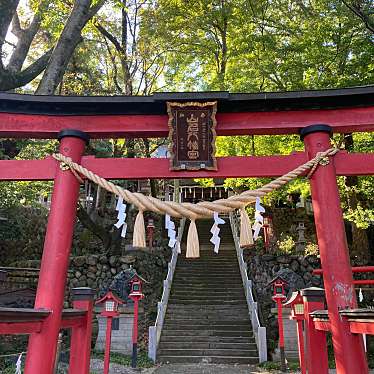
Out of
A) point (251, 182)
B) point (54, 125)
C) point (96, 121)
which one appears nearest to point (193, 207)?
point (96, 121)

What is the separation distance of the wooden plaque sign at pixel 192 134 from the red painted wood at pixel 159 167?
141 millimetres

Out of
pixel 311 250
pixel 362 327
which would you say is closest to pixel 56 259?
pixel 362 327

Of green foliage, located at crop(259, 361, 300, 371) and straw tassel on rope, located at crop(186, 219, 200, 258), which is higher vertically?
straw tassel on rope, located at crop(186, 219, 200, 258)

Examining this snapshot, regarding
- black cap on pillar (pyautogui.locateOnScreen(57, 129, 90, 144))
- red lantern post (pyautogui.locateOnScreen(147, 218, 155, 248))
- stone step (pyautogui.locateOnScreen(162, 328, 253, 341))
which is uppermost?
red lantern post (pyautogui.locateOnScreen(147, 218, 155, 248))

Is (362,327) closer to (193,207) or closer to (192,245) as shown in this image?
(192,245)

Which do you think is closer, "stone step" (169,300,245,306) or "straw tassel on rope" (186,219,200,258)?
"straw tassel on rope" (186,219,200,258)

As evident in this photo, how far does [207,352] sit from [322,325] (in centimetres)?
625

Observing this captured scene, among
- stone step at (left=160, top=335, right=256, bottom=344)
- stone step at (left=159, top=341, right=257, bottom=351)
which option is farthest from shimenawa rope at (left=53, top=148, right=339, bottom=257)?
stone step at (left=160, top=335, right=256, bottom=344)

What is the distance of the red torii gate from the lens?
475 centimetres

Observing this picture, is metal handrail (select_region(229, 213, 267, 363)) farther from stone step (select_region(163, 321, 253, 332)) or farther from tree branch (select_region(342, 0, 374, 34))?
tree branch (select_region(342, 0, 374, 34))

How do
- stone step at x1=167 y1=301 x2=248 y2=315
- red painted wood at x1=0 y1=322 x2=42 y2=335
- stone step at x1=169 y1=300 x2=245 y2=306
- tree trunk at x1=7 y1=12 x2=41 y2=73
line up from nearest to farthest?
red painted wood at x1=0 y1=322 x2=42 y2=335 → tree trunk at x1=7 y1=12 x2=41 y2=73 → stone step at x1=167 y1=301 x2=248 y2=315 → stone step at x1=169 y1=300 x2=245 y2=306

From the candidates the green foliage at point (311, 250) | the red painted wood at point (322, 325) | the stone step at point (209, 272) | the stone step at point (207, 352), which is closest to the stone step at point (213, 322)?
the stone step at point (207, 352)

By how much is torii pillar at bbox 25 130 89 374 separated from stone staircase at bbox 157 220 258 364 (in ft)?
21.8

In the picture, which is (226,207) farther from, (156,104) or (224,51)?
(224,51)
